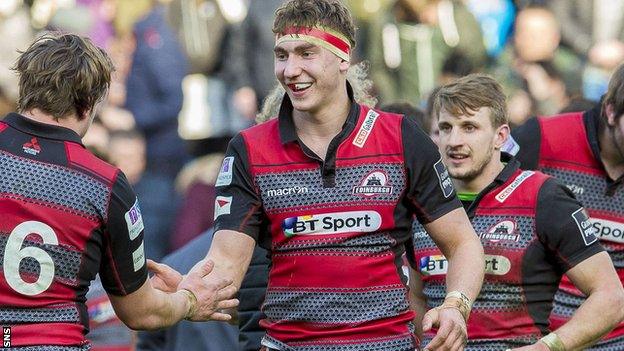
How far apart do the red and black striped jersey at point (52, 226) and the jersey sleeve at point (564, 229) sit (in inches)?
84.7

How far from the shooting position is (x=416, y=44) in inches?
579

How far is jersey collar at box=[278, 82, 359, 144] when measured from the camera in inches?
274

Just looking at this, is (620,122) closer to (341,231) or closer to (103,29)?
(341,231)

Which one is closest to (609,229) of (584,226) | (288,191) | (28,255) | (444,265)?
(584,226)

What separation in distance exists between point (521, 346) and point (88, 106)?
245 centimetres

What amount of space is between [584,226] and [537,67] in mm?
7279

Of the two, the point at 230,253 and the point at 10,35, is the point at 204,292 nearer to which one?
the point at 230,253

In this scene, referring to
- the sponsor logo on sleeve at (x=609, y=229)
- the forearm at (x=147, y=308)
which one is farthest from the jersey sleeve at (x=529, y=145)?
the forearm at (x=147, y=308)

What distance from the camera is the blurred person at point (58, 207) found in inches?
240

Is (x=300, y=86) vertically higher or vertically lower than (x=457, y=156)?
higher

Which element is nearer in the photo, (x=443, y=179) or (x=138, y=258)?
(x=138, y=258)

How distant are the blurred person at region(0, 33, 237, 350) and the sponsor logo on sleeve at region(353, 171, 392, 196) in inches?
39.1

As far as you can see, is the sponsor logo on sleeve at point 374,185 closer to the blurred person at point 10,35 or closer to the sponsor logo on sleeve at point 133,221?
the sponsor logo on sleeve at point 133,221

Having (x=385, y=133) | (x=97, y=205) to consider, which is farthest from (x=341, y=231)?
(x=97, y=205)
